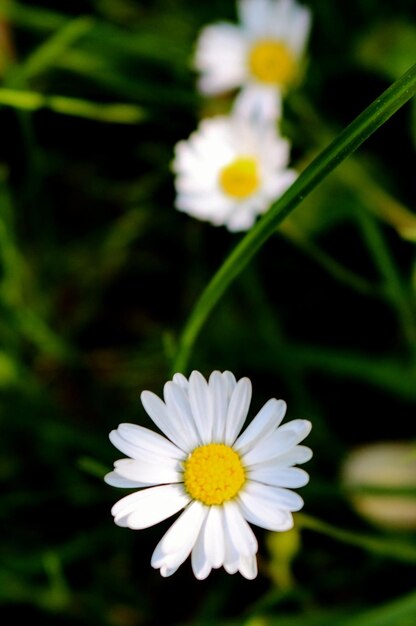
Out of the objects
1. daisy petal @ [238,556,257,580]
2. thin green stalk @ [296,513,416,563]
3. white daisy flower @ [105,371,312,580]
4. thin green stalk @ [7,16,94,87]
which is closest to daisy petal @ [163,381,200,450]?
white daisy flower @ [105,371,312,580]

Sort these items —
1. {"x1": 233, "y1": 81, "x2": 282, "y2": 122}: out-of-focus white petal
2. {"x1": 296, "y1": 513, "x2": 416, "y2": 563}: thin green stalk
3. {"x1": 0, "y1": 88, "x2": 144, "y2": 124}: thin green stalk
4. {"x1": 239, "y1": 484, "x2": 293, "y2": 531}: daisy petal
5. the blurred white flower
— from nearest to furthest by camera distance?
1. {"x1": 239, "y1": 484, "x2": 293, "y2": 531}: daisy petal
2. {"x1": 296, "y1": 513, "x2": 416, "y2": 563}: thin green stalk
3. the blurred white flower
4. {"x1": 233, "y1": 81, "x2": 282, "y2": 122}: out-of-focus white petal
5. {"x1": 0, "y1": 88, "x2": 144, "y2": 124}: thin green stalk

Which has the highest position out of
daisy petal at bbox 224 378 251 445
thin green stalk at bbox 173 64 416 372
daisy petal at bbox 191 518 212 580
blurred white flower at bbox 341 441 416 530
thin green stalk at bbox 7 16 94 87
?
thin green stalk at bbox 7 16 94 87

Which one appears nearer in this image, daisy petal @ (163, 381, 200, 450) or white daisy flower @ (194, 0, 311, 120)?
daisy petal @ (163, 381, 200, 450)

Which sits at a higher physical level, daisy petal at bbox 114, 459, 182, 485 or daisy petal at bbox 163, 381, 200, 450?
daisy petal at bbox 163, 381, 200, 450

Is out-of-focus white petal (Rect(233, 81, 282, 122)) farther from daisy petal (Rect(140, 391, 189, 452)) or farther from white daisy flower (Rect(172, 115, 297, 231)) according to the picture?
daisy petal (Rect(140, 391, 189, 452))

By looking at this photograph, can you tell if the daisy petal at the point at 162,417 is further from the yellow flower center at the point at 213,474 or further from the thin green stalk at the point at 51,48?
the thin green stalk at the point at 51,48

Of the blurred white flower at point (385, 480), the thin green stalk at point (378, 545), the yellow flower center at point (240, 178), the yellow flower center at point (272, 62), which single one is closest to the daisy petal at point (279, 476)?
the thin green stalk at point (378, 545)

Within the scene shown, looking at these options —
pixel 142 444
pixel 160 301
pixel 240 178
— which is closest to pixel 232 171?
pixel 240 178
